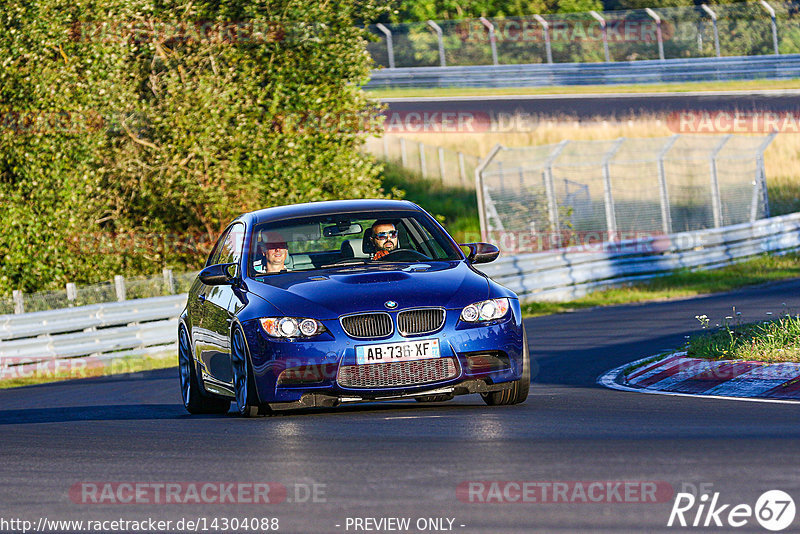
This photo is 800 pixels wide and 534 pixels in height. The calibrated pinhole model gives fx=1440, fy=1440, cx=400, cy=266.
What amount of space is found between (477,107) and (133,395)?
35518mm

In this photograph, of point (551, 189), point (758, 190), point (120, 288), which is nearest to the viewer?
point (120, 288)

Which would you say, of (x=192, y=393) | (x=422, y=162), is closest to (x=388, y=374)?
(x=192, y=393)

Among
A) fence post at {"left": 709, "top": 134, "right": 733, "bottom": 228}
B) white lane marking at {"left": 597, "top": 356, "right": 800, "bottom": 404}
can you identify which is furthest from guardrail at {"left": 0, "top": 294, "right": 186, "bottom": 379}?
fence post at {"left": 709, "top": 134, "right": 733, "bottom": 228}

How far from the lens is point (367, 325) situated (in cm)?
938

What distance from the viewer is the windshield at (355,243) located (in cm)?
1054

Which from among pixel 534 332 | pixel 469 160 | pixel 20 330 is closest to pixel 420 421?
pixel 534 332

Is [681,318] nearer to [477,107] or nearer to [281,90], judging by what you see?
[281,90]

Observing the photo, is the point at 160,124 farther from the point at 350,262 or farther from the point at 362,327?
the point at 362,327

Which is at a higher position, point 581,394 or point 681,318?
point 581,394

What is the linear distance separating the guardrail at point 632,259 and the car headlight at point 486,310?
45.2 ft

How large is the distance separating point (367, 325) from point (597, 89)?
134 ft

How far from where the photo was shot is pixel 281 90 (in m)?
27.4

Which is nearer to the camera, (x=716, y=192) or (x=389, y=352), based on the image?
(x=389, y=352)

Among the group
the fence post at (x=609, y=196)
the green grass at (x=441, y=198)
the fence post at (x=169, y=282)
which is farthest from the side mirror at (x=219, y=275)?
the green grass at (x=441, y=198)
